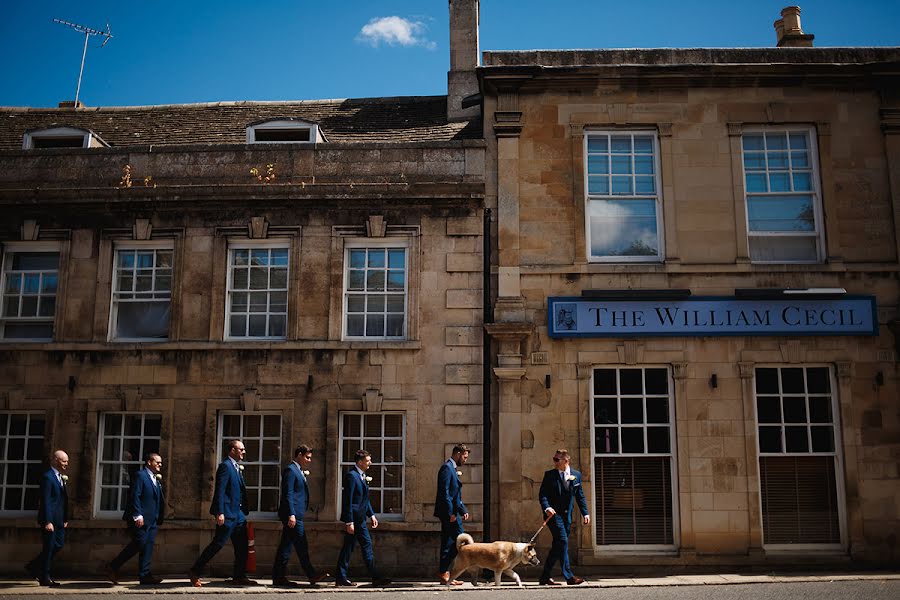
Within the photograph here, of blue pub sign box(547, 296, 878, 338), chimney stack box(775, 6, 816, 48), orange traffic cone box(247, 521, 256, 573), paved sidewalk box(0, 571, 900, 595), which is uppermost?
chimney stack box(775, 6, 816, 48)

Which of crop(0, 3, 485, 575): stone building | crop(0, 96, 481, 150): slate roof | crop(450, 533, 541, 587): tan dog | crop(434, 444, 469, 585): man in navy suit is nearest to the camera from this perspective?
crop(450, 533, 541, 587): tan dog

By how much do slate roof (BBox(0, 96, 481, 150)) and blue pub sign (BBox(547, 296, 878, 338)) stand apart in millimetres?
3976

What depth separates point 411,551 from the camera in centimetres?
1227

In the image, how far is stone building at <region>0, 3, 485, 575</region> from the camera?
1268 centimetres

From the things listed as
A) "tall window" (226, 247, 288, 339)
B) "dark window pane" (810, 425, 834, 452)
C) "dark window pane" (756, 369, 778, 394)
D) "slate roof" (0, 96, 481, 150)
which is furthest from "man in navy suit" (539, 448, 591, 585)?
"slate roof" (0, 96, 481, 150)

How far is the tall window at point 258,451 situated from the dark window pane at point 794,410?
829 centimetres

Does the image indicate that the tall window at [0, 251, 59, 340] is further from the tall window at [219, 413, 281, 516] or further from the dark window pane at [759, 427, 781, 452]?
the dark window pane at [759, 427, 781, 452]

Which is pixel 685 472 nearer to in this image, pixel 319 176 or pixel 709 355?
pixel 709 355

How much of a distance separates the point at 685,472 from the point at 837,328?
3.41m

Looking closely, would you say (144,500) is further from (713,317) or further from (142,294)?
(713,317)

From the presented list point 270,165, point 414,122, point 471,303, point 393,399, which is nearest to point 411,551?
point 393,399

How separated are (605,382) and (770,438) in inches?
109

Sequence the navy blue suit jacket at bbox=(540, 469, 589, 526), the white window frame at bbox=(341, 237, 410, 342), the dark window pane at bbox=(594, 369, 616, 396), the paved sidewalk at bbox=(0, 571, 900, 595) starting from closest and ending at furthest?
1. the paved sidewalk at bbox=(0, 571, 900, 595)
2. the navy blue suit jacket at bbox=(540, 469, 589, 526)
3. the dark window pane at bbox=(594, 369, 616, 396)
4. the white window frame at bbox=(341, 237, 410, 342)

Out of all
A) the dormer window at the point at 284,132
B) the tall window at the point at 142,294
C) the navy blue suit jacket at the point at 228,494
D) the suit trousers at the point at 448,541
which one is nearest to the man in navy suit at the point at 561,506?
the suit trousers at the point at 448,541
